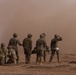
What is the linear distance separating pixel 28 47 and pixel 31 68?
272 centimetres

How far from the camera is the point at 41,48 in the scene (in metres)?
20.3

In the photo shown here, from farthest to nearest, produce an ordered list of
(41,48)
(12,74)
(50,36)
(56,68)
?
(50,36) → (41,48) → (56,68) → (12,74)

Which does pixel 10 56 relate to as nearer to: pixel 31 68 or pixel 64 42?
pixel 31 68

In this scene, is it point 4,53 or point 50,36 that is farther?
point 50,36

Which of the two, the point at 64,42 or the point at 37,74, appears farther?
the point at 64,42

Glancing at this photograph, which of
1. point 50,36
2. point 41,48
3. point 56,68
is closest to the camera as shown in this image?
point 56,68

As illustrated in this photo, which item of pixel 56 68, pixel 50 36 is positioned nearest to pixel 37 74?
pixel 56 68

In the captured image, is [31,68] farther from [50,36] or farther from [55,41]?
[50,36]

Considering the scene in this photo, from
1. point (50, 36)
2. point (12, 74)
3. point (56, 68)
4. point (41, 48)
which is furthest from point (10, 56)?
point (50, 36)

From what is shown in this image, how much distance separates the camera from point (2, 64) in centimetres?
2070

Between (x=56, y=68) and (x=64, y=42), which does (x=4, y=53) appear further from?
(x=64, y=42)

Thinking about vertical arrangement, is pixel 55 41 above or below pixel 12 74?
above

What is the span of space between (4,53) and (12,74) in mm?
5583

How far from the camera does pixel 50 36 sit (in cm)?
3438
